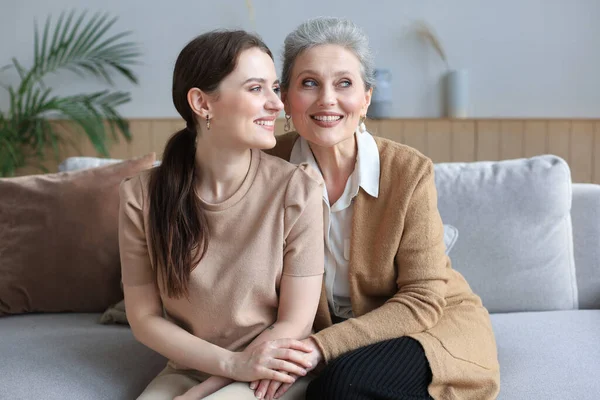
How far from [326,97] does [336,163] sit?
196mm

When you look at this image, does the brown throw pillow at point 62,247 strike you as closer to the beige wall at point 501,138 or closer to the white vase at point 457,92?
the beige wall at point 501,138

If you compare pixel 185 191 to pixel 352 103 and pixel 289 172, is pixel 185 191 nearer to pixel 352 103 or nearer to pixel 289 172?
pixel 289 172

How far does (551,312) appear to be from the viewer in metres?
2.12

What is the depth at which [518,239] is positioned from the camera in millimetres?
2137

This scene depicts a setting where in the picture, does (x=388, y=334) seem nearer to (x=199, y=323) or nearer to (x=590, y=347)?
(x=199, y=323)

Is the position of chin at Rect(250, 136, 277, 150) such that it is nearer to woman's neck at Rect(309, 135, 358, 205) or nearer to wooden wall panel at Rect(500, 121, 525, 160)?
woman's neck at Rect(309, 135, 358, 205)

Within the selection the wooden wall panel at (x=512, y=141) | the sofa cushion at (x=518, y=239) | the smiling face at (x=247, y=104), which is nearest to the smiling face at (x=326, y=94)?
the smiling face at (x=247, y=104)

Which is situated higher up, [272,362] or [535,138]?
[535,138]

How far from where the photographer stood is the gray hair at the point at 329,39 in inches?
64.9

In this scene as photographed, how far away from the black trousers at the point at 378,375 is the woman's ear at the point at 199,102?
60 centimetres

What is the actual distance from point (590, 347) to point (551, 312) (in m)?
0.29

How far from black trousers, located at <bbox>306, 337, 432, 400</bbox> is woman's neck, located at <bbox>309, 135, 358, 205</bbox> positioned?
1.33 ft

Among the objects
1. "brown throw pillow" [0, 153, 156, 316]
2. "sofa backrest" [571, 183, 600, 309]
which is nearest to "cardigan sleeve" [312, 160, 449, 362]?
"sofa backrest" [571, 183, 600, 309]

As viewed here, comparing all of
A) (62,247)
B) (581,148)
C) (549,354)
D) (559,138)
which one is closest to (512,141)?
(559,138)
